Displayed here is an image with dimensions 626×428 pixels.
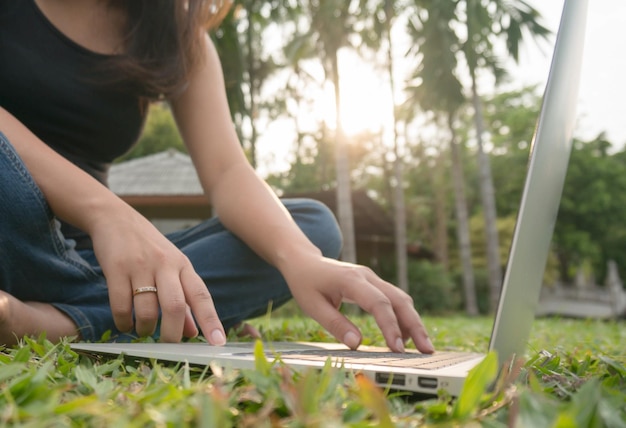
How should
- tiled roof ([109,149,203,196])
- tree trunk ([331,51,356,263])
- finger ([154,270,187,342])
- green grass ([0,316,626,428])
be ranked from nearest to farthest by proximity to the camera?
1. green grass ([0,316,626,428])
2. finger ([154,270,187,342])
3. tree trunk ([331,51,356,263])
4. tiled roof ([109,149,203,196])

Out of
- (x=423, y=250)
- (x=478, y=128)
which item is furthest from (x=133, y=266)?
(x=423, y=250)

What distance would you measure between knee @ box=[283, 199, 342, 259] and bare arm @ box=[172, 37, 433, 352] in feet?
0.50

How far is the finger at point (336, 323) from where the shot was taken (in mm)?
1056

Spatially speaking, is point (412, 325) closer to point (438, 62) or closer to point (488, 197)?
point (488, 197)

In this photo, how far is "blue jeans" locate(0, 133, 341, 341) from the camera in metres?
1.08

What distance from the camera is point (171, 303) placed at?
87cm

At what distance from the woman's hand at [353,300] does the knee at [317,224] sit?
0.39m

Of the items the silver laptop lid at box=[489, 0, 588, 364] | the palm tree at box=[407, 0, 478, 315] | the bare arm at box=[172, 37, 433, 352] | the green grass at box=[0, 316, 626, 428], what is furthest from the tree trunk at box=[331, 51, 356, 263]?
the green grass at box=[0, 316, 626, 428]

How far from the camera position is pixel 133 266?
0.91 m

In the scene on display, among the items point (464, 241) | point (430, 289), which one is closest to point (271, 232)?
point (464, 241)

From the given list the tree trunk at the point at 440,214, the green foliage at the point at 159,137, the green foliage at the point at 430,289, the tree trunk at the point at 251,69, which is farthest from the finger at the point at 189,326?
the tree trunk at the point at 440,214

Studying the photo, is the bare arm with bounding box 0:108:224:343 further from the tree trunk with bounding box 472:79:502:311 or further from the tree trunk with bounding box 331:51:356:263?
the tree trunk with bounding box 472:79:502:311

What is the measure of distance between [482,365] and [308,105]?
20635 mm

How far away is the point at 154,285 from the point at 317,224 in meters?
0.70
